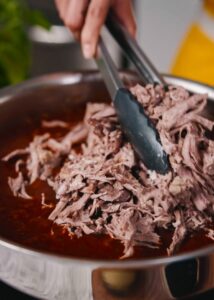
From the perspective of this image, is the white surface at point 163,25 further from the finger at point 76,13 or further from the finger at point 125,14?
the finger at point 76,13

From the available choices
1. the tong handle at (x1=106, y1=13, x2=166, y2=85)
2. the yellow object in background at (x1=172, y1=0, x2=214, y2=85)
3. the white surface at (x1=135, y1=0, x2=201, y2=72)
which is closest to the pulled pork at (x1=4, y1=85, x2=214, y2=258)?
the tong handle at (x1=106, y1=13, x2=166, y2=85)

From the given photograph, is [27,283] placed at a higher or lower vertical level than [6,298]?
higher

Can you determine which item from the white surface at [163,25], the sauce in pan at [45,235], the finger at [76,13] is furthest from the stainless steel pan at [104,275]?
the white surface at [163,25]

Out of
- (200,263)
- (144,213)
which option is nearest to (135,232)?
(144,213)

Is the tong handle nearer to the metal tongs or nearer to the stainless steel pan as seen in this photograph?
the metal tongs

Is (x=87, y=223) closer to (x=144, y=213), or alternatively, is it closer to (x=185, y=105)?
(x=144, y=213)

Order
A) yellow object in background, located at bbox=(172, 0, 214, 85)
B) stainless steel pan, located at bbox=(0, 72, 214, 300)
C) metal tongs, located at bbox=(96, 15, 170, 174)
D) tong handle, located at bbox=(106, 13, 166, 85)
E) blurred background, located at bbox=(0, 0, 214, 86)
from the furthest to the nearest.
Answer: blurred background, located at bbox=(0, 0, 214, 86) → yellow object in background, located at bbox=(172, 0, 214, 85) → tong handle, located at bbox=(106, 13, 166, 85) → metal tongs, located at bbox=(96, 15, 170, 174) → stainless steel pan, located at bbox=(0, 72, 214, 300)
